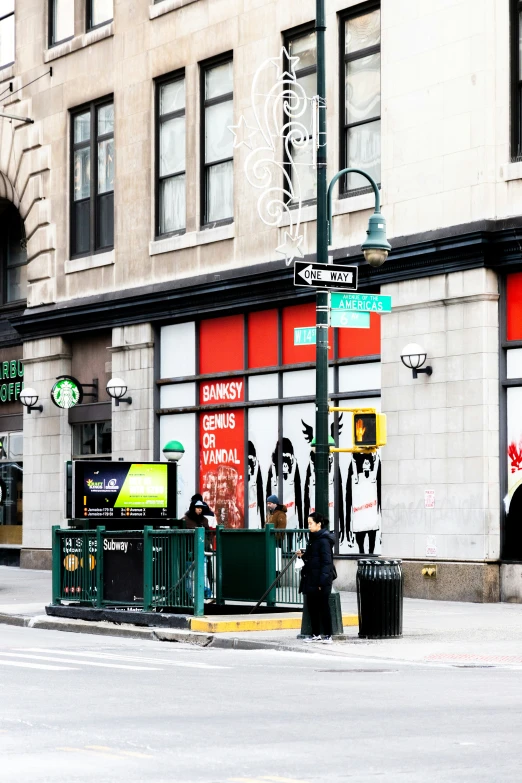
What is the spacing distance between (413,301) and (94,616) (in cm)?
758

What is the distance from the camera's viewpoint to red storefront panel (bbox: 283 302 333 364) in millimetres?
26812

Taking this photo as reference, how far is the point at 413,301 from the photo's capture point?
2434cm

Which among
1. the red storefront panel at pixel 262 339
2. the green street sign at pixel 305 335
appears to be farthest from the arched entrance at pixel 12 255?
the green street sign at pixel 305 335

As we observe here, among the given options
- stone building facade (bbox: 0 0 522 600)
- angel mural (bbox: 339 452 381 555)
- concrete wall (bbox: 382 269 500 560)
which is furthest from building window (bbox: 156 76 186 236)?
angel mural (bbox: 339 452 381 555)

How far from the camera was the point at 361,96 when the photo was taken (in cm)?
2594

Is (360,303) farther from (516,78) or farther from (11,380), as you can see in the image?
(11,380)

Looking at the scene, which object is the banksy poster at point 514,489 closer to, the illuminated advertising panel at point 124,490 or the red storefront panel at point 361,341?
the red storefront panel at point 361,341

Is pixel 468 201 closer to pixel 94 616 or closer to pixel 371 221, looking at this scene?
pixel 371 221

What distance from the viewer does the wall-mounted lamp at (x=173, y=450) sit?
28.5 meters

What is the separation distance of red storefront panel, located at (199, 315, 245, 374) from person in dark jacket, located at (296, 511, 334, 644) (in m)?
10.8

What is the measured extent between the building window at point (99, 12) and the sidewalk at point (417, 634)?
1426 cm

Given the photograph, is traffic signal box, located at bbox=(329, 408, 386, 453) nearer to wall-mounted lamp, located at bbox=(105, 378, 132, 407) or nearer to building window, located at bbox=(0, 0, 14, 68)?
wall-mounted lamp, located at bbox=(105, 378, 132, 407)

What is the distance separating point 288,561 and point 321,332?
366 cm

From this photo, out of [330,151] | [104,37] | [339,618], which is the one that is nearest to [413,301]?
[330,151]
